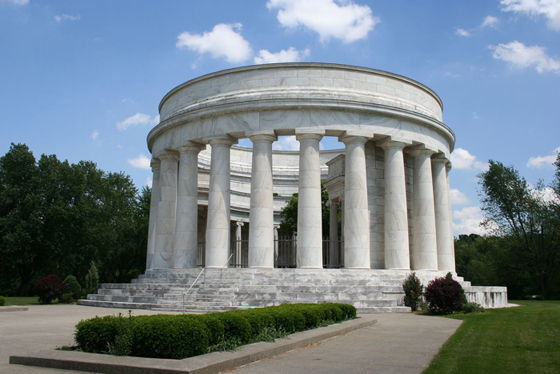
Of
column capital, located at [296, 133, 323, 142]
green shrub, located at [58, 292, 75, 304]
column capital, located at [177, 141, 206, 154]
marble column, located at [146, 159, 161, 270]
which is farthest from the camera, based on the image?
marble column, located at [146, 159, 161, 270]

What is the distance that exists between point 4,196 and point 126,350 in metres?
66.6

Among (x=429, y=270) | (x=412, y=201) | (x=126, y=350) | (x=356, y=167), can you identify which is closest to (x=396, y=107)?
(x=356, y=167)

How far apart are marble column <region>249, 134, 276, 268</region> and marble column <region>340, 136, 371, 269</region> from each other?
568 centimetres

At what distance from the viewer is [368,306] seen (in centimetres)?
3030

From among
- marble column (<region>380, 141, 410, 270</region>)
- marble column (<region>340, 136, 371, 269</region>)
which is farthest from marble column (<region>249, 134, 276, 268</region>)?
marble column (<region>380, 141, 410, 270</region>)

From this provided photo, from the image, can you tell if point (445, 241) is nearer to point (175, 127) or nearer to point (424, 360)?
point (175, 127)

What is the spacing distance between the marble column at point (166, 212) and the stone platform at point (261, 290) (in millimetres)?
4318

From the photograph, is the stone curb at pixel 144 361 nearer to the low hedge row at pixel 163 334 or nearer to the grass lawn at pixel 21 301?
the low hedge row at pixel 163 334

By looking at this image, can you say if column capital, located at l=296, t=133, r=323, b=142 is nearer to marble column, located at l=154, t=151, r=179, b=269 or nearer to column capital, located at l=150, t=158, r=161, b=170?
marble column, located at l=154, t=151, r=179, b=269

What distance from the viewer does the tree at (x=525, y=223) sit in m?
76.6

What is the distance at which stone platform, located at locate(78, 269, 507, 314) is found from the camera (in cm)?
3031

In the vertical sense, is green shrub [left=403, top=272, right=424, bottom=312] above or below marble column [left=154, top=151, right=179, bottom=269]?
below

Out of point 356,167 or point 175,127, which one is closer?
point 356,167

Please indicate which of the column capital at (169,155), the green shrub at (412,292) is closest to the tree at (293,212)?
the column capital at (169,155)
